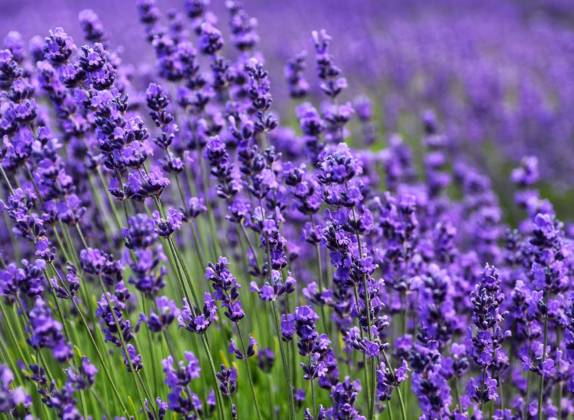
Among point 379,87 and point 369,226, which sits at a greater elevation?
point 379,87

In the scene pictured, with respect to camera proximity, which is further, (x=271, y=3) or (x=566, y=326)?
(x=271, y=3)

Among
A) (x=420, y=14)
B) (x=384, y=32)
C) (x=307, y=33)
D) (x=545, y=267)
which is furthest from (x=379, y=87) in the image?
(x=545, y=267)

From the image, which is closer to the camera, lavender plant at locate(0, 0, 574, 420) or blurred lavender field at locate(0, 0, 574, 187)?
lavender plant at locate(0, 0, 574, 420)

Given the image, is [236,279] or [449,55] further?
[449,55]

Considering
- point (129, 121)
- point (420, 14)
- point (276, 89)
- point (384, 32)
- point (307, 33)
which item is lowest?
point (129, 121)

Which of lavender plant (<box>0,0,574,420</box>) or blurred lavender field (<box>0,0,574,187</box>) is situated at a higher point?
blurred lavender field (<box>0,0,574,187</box>)

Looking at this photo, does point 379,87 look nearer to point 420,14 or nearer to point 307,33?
point 307,33

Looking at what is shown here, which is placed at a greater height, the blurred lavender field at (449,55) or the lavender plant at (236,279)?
the blurred lavender field at (449,55)

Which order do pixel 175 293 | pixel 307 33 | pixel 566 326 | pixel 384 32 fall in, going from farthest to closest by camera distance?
pixel 384 32, pixel 307 33, pixel 175 293, pixel 566 326

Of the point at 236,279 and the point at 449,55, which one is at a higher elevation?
the point at 449,55

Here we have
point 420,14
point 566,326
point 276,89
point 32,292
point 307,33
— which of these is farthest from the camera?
point 420,14

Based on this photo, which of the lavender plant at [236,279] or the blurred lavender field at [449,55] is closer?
the lavender plant at [236,279]
